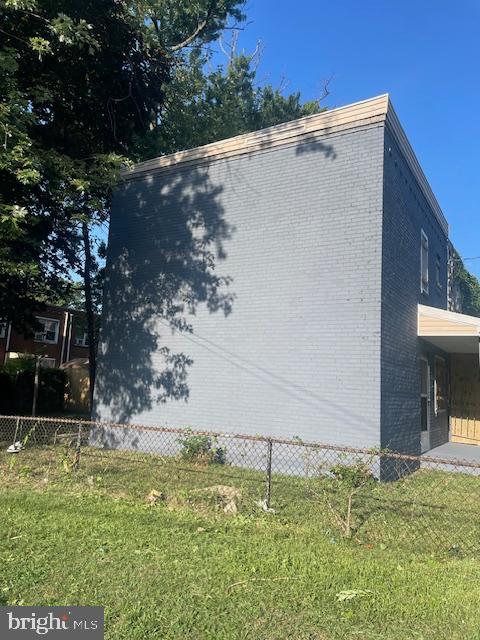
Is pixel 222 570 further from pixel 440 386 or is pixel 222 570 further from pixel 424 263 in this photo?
pixel 440 386

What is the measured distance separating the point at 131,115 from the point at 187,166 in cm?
292

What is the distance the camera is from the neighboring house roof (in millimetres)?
8500

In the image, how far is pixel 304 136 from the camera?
918 cm

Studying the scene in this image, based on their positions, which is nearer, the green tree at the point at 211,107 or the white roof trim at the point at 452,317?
the white roof trim at the point at 452,317

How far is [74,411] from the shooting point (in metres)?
20.1

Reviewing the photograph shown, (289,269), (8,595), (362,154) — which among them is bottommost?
(8,595)

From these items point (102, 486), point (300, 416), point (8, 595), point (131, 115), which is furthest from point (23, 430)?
point (8, 595)

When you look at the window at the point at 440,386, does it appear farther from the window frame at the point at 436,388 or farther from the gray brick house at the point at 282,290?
the gray brick house at the point at 282,290

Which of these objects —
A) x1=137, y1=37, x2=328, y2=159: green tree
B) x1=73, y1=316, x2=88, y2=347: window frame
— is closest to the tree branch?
x1=137, y1=37, x2=328, y2=159: green tree

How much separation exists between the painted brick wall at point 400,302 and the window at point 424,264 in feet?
1.25

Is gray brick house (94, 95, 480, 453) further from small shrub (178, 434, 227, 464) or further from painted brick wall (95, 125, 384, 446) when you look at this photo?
small shrub (178, 434, 227, 464)

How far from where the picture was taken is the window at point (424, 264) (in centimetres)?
1131

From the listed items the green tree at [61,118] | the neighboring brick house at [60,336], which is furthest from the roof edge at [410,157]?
the neighboring brick house at [60,336]

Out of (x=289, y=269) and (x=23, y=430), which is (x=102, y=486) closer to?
(x=289, y=269)
